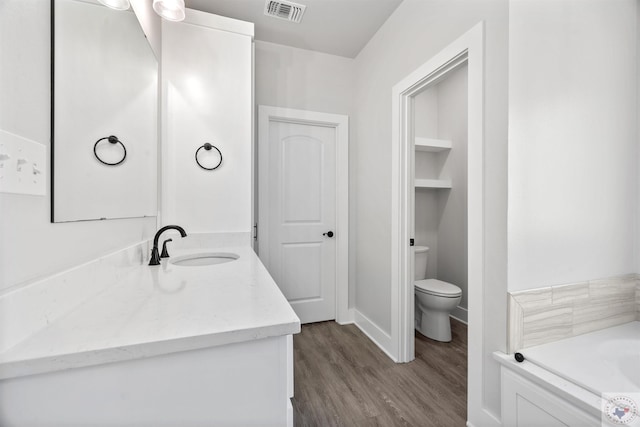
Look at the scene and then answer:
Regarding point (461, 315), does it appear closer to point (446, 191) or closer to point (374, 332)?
point (374, 332)

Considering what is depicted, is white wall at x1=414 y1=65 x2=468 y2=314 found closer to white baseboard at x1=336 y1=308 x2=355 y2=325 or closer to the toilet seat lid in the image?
the toilet seat lid

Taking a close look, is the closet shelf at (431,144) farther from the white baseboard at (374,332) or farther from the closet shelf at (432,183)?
the white baseboard at (374,332)

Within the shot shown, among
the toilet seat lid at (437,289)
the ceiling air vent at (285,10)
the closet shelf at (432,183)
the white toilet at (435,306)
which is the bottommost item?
the white toilet at (435,306)

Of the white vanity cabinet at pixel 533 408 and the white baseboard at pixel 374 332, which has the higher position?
the white vanity cabinet at pixel 533 408

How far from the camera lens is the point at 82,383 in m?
0.54

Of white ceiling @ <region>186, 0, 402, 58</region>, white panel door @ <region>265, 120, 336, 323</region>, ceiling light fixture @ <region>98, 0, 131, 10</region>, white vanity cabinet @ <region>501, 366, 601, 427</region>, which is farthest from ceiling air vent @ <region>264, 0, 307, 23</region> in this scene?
white vanity cabinet @ <region>501, 366, 601, 427</region>

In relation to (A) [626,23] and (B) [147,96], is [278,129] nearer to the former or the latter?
(B) [147,96]

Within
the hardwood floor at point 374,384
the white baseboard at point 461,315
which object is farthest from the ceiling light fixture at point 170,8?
the white baseboard at point 461,315

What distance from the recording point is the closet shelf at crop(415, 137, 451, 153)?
8.95ft

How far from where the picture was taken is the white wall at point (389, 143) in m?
1.23

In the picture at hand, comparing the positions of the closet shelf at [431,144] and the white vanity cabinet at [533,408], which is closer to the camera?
the white vanity cabinet at [533,408]

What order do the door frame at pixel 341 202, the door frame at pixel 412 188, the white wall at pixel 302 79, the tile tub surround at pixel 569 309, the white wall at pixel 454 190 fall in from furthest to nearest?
the white wall at pixel 454 190, the door frame at pixel 341 202, the white wall at pixel 302 79, the door frame at pixel 412 188, the tile tub surround at pixel 569 309

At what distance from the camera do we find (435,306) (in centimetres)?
226

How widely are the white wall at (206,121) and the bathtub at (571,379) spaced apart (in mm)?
1681
